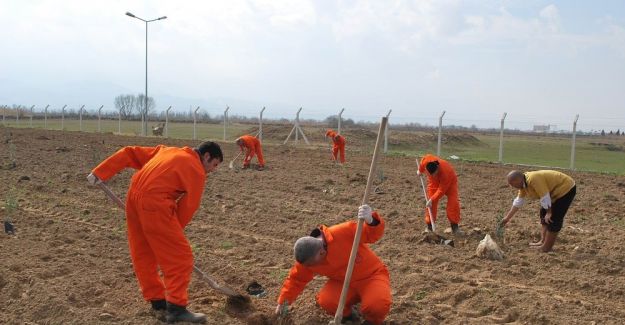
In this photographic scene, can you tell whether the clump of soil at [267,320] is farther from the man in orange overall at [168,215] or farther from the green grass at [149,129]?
the green grass at [149,129]

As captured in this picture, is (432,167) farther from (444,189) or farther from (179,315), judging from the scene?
(179,315)

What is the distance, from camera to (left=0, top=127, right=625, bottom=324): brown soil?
5.03 meters

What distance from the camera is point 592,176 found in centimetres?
1520

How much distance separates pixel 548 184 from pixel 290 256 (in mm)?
3251

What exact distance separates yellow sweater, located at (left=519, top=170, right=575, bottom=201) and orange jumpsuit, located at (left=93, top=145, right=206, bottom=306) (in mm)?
4244

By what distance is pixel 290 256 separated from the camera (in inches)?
268

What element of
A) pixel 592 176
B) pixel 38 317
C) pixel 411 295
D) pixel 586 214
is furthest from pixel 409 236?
pixel 592 176

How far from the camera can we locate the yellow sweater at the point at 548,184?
7062 millimetres

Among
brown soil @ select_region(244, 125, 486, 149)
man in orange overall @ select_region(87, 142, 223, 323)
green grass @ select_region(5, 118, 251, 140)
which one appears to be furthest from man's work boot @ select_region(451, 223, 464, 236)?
green grass @ select_region(5, 118, 251, 140)

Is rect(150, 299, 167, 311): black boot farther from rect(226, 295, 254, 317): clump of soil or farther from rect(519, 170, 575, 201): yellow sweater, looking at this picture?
rect(519, 170, 575, 201): yellow sweater

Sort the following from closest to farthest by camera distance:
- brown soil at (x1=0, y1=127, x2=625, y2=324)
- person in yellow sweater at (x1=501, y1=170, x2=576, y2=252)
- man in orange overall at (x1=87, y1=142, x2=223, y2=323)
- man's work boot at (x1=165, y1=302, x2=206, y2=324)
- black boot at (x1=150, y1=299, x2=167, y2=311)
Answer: man in orange overall at (x1=87, y1=142, x2=223, y2=323)
man's work boot at (x1=165, y1=302, x2=206, y2=324)
black boot at (x1=150, y1=299, x2=167, y2=311)
brown soil at (x1=0, y1=127, x2=625, y2=324)
person in yellow sweater at (x1=501, y1=170, x2=576, y2=252)

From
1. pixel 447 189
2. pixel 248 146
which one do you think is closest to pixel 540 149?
pixel 248 146

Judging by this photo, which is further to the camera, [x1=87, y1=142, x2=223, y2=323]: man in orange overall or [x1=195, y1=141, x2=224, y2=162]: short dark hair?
[x1=195, y1=141, x2=224, y2=162]: short dark hair

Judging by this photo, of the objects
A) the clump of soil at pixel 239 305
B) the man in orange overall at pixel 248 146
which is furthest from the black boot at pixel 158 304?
the man in orange overall at pixel 248 146
